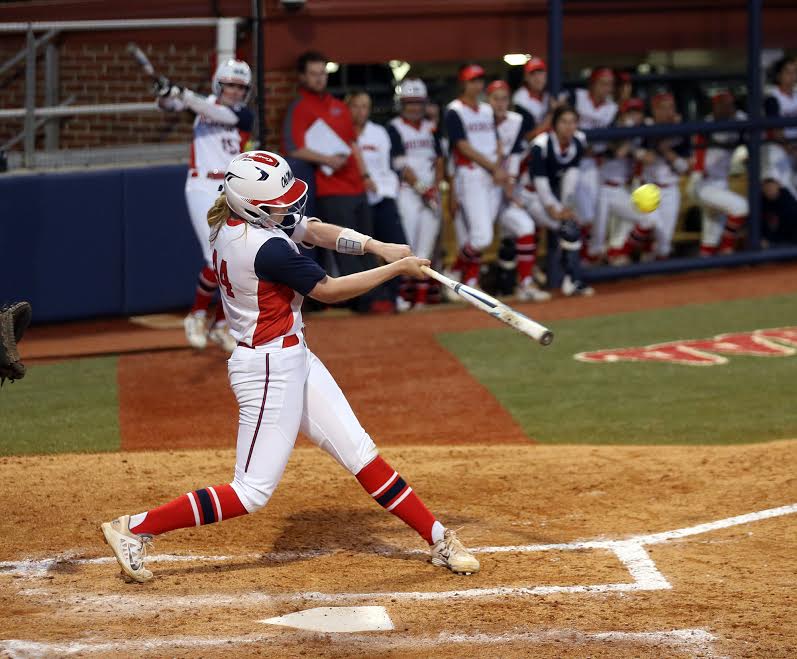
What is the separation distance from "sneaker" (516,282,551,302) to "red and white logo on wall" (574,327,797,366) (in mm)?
2149

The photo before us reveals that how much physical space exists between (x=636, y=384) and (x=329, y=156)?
370 cm

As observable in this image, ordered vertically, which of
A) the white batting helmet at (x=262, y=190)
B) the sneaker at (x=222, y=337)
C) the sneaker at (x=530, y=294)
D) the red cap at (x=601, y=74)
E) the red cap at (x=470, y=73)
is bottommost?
the sneaker at (x=222, y=337)

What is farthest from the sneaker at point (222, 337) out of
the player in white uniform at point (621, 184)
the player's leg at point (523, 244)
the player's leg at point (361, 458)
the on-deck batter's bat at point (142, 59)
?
the player's leg at point (361, 458)

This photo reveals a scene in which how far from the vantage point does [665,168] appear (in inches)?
533

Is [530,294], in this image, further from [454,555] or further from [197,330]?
[454,555]

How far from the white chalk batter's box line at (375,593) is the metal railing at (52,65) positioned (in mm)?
6273

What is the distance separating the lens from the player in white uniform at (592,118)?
1302 cm

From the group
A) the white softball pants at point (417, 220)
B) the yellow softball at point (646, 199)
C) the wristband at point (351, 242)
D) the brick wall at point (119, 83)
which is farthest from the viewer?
the brick wall at point (119, 83)

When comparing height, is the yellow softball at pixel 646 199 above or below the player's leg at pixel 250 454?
above

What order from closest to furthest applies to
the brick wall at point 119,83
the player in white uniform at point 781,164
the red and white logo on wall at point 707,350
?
1. the red and white logo on wall at point 707,350
2. the brick wall at point 119,83
3. the player in white uniform at point 781,164

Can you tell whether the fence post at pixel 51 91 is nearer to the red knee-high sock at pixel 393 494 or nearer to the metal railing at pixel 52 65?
the metal railing at pixel 52 65

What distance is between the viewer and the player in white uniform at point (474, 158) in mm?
12070

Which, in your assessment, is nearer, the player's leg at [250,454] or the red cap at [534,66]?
the player's leg at [250,454]

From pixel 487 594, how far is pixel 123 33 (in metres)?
8.69
